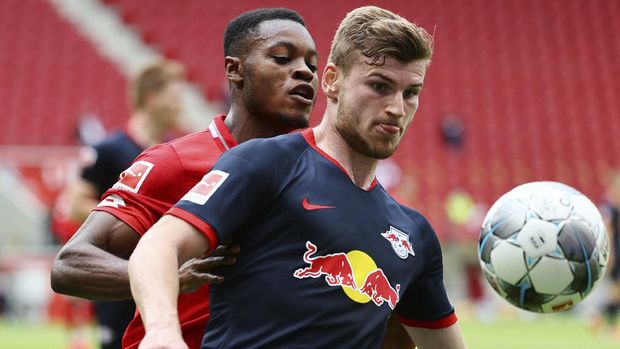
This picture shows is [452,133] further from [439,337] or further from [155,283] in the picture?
[155,283]

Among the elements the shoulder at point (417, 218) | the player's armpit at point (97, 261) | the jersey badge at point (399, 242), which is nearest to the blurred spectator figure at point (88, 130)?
the player's armpit at point (97, 261)

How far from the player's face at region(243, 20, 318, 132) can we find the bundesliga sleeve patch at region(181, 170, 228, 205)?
1001 millimetres

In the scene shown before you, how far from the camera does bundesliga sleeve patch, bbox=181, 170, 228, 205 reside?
2.90 m

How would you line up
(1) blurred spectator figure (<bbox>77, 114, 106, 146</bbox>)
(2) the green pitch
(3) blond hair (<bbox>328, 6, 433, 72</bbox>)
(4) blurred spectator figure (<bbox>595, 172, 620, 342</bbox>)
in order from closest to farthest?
(3) blond hair (<bbox>328, 6, 433, 72</bbox>) → (2) the green pitch → (4) blurred spectator figure (<bbox>595, 172, 620, 342</bbox>) → (1) blurred spectator figure (<bbox>77, 114, 106, 146</bbox>)

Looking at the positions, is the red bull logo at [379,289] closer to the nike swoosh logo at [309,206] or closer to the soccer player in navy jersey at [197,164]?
the nike swoosh logo at [309,206]

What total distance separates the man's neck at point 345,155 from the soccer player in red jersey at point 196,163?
Result: 0.45 metres

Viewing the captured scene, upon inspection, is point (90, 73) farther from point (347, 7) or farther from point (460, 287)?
point (460, 287)

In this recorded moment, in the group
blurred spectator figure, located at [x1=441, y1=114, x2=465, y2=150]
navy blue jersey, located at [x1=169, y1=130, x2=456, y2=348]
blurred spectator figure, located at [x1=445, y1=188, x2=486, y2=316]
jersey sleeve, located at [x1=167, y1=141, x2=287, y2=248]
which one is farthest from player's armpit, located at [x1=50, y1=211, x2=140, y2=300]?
blurred spectator figure, located at [x1=441, y1=114, x2=465, y2=150]

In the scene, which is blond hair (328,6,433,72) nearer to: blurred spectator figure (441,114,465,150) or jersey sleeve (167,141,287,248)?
jersey sleeve (167,141,287,248)

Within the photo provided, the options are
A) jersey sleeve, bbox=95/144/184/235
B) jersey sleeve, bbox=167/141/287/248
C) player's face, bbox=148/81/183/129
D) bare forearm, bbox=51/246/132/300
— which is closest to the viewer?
jersey sleeve, bbox=167/141/287/248

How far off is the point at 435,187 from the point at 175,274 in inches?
726

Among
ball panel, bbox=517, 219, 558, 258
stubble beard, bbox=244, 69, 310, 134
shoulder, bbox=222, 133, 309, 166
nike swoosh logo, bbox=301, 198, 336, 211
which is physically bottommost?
ball panel, bbox=517, 219, 558, 258

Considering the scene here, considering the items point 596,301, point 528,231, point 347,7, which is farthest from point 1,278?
point 528,231

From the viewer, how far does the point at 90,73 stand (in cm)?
→ 2270
